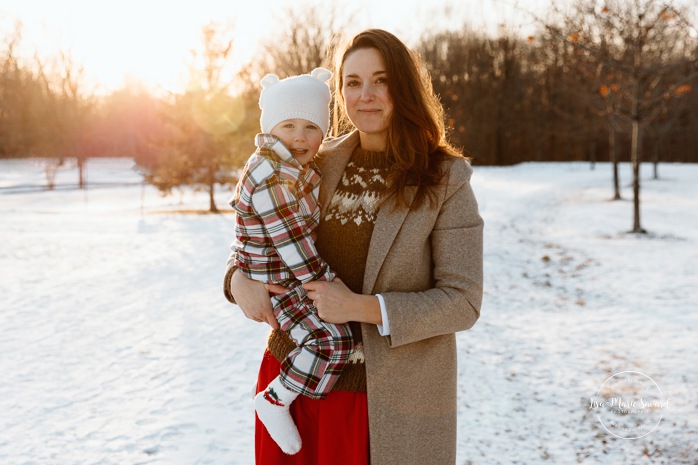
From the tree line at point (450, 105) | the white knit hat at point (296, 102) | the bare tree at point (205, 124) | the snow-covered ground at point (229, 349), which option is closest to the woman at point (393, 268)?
the white knit hat at point (296, 102)

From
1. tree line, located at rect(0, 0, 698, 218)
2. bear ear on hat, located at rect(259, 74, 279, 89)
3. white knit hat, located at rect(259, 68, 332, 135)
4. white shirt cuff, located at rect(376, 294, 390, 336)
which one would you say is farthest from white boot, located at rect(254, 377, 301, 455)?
tree line, located at rect(0, 0, 698, 218)

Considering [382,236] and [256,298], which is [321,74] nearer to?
[382,236]

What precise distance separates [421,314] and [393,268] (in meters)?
0.18

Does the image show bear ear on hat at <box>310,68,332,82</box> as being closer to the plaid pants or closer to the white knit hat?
the white knit hat

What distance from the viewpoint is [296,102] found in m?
2.06

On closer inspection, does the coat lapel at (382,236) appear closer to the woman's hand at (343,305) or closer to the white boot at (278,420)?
the woman's hand at (343,305)

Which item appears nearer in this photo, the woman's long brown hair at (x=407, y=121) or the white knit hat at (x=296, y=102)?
the woman's long brown hair at (x=407, y=121)

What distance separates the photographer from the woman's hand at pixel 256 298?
1.94 metres

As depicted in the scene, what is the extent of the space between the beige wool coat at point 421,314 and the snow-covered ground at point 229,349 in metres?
2.35

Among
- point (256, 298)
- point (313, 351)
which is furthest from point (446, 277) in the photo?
point (256, 298)

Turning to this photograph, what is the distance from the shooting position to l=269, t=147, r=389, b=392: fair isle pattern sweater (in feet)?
6.27

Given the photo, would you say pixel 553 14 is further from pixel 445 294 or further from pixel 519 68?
pixel 519 68

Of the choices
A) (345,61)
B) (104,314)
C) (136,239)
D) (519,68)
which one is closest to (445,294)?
(345,61)

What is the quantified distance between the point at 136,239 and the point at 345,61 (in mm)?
12142
